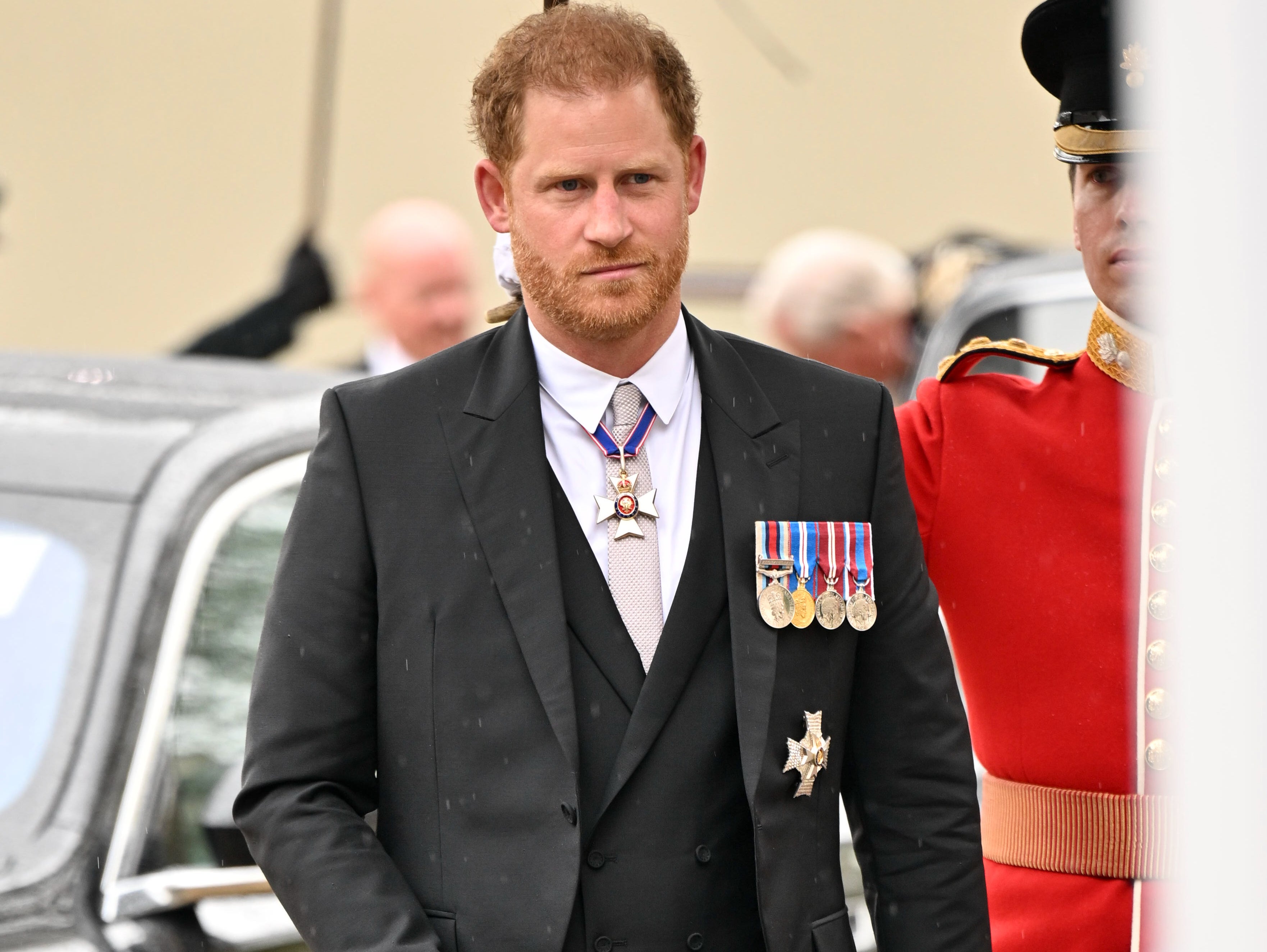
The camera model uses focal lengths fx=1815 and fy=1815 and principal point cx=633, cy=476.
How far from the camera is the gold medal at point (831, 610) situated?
2.15m

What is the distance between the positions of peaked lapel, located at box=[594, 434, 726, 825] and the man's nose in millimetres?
320

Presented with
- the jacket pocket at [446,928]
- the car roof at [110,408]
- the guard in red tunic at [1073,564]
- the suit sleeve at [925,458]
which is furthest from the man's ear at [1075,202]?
the car roof at [110,408]

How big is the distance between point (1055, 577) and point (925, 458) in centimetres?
25

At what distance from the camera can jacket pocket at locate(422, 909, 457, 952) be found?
6.72 feet

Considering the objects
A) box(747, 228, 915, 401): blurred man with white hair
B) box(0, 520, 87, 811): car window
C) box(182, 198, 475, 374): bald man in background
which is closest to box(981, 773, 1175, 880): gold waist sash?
box(0, 520, 87, 811): car window


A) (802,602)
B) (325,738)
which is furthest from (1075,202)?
(325,738)

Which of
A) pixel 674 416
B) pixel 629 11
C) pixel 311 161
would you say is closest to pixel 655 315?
pixel 674 416

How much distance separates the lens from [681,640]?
6.81ft

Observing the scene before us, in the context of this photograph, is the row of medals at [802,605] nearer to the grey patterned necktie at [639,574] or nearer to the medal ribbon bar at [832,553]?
the medal ribbon bar at [832,553]

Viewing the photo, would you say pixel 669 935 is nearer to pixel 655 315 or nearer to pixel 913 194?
pixel 655 315

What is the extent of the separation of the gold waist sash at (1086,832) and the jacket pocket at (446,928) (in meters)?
0.70

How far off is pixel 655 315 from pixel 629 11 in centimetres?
44

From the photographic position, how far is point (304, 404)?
348 centimetres

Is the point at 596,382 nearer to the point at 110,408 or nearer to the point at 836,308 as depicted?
the point at 110,408
